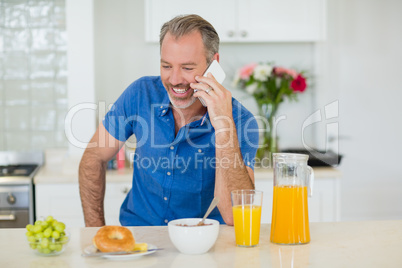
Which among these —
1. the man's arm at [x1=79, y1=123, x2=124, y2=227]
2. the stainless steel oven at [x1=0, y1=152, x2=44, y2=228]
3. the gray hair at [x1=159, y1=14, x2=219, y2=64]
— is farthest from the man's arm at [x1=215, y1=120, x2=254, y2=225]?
the stainless steel oven at [x1=0, y1=152, x2=44, y2=228]

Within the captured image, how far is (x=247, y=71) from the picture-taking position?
12.0 feet

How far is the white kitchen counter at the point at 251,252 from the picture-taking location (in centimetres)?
136

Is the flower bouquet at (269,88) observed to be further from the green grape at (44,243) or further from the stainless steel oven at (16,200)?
the green grape at (44,243)

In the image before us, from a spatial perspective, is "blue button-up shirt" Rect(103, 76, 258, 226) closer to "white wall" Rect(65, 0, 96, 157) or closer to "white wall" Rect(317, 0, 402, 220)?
"white wall" Rect(65, 0, 96, 157)

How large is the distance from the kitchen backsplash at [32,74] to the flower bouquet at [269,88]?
1.24 metres

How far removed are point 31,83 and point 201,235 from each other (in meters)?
2.64

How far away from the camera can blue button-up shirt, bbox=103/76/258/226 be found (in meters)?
2.05

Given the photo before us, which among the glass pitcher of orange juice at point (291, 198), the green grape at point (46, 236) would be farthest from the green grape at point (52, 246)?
the glass pitcher of orange juice at point (291, 198)

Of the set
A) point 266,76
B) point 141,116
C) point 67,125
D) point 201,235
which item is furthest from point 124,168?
point 201,235

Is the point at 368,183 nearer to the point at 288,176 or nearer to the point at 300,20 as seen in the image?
the point at 300,20

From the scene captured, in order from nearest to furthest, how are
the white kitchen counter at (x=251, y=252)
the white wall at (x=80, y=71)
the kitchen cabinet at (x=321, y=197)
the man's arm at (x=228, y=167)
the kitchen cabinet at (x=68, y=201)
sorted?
the white kitchen counter at (x=251, y=252), the man's arm at (x=228, y=167), the kitchen cabinet at (x=68, y=201), the kitchen cabinet at (x=321, y=197), the white wall at (x=80, y=71)

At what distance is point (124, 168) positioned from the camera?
345 centimetres

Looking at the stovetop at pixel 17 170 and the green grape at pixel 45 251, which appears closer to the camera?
the green grape at pixel 45 251

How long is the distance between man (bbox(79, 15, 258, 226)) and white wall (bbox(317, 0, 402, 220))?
1.97 metres
